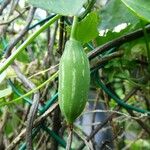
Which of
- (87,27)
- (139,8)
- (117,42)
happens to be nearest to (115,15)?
(117,42)

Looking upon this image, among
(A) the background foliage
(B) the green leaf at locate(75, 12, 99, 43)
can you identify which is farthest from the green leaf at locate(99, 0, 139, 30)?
(B) the green leaf at locate(75, 12, 99, 43)

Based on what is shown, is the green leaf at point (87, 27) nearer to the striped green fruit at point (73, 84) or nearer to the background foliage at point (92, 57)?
the background foliage at point (92, 57)

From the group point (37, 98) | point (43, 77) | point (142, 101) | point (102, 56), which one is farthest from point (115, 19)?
point (142, 101)

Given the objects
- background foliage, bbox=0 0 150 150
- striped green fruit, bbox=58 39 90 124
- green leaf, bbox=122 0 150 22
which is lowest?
background foliage, bbox=0 0 150 150

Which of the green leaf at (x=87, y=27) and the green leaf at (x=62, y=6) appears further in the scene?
the green leaf at (x=87, y=27)

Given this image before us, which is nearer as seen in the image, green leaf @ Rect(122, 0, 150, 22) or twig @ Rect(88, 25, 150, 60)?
green leaf @ Rect(122, 0, 150, 22)

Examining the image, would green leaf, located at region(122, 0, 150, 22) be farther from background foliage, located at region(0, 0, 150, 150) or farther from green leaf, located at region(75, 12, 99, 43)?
green leaf, located at region(75, 12, 99, 43)

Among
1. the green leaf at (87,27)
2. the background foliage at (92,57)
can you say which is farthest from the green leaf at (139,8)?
the green leaf at (87,27)
